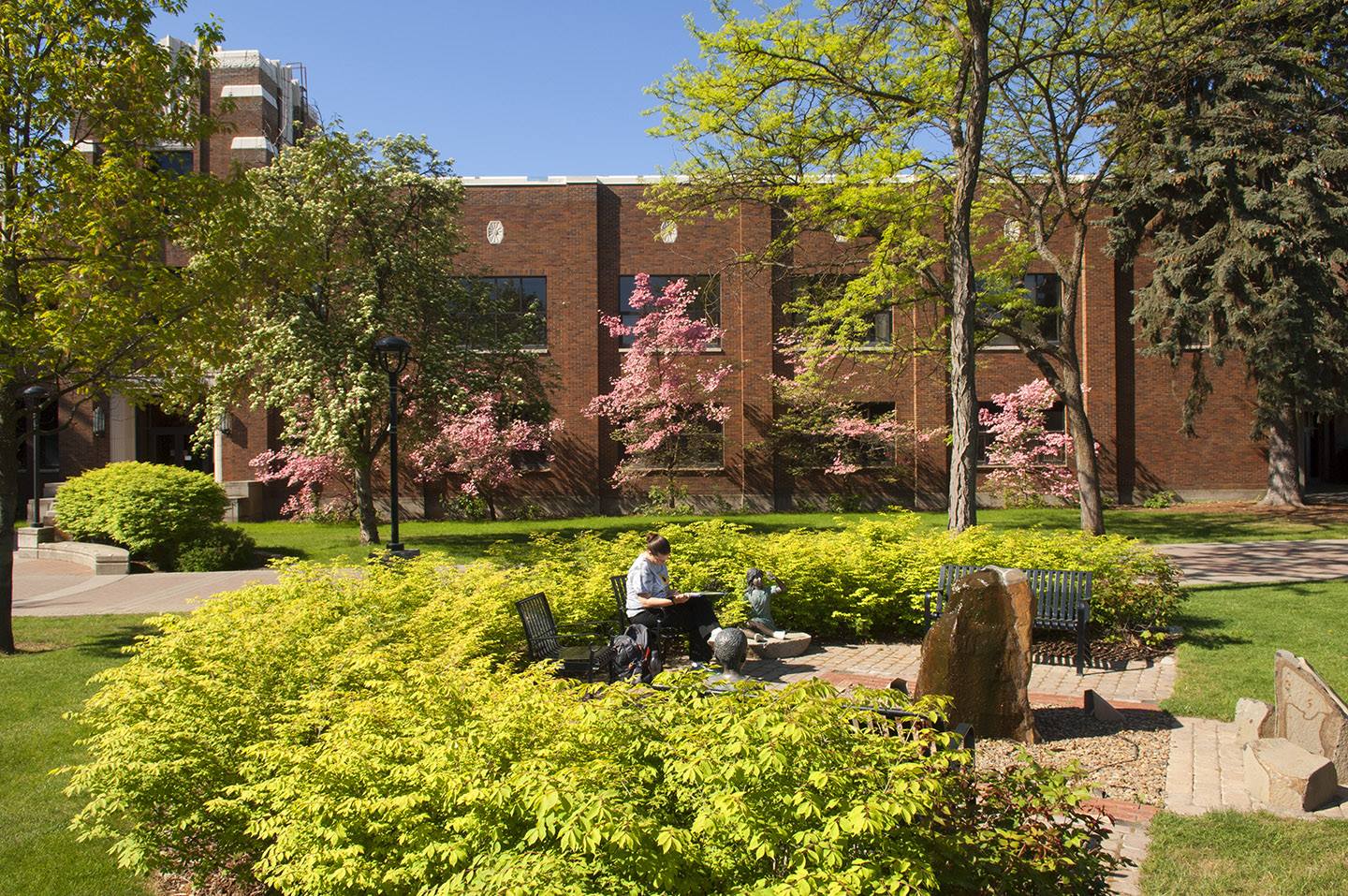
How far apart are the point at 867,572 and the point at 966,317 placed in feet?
15.0

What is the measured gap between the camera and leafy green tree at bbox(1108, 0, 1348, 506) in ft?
73.7

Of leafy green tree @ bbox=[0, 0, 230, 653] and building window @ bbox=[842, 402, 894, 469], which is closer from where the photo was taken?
leafy green tree @ bbox=[0, 0, 230, 653]

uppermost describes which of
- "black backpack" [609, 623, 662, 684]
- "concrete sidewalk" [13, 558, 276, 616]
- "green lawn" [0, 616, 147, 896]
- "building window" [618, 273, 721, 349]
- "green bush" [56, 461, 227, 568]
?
"building window" [618, 273, 721, 349]

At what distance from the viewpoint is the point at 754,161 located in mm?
16344

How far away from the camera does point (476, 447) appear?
86.9ft

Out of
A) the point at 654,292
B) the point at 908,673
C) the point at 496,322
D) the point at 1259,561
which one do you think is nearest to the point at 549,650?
the point at 908,673

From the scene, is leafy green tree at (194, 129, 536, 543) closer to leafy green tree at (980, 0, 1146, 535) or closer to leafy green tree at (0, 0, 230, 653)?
leafy green tree at (0, 0, 230, 653)

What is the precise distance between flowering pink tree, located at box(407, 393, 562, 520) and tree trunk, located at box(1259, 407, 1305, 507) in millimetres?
20543

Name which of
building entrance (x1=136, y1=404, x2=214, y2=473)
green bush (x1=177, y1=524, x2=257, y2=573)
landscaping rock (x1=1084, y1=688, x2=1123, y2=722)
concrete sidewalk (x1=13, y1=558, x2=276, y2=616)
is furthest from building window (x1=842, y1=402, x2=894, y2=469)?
landscaping rock (x1=1084, y1=688, x2=1123, y2=722)

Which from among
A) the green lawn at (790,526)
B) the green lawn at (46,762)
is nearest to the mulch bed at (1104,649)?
the green lawn at (46,762)

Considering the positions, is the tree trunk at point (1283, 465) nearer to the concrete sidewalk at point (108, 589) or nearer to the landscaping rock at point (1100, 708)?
the landscaping rock at point (1100, 708)

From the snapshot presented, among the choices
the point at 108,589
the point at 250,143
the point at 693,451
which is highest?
the point at 250,143

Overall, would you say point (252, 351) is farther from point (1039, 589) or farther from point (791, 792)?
point (791, 792)

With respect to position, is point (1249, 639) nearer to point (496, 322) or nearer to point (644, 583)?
point (644, 583)
